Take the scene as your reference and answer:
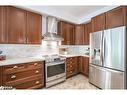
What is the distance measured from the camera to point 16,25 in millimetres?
2820

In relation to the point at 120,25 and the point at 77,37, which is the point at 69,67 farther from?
the point at 120,25

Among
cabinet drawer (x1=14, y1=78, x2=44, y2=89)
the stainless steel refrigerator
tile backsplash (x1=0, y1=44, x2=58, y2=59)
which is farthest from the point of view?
tile backsplash (x1=0, y1=44, x2=58, y2=59)

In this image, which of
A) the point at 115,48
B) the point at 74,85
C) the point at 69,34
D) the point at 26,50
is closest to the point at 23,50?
the point at 26,50

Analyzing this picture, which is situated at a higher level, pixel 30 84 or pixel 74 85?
pixel 30 84

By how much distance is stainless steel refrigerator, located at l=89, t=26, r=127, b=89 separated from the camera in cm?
237

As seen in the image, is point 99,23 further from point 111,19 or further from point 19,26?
A: point 19,26

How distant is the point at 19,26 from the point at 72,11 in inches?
75.1

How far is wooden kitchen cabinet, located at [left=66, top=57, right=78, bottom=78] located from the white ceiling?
1526 mm

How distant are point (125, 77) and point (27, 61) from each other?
2215mm

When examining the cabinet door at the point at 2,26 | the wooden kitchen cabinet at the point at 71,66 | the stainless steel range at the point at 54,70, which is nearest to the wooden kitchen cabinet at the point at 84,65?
the wooden kitchen cabinet at the point at 71,66

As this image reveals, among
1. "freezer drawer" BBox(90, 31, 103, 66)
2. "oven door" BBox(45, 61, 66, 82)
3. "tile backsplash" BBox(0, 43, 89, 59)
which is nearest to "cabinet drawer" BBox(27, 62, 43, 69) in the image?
"oven door" BBox(45, 61, 66, 82)

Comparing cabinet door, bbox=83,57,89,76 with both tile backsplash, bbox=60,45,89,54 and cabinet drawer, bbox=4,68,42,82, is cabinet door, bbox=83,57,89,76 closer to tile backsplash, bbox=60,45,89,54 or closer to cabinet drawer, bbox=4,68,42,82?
tile backsplash, bbox=60,45,89,54
